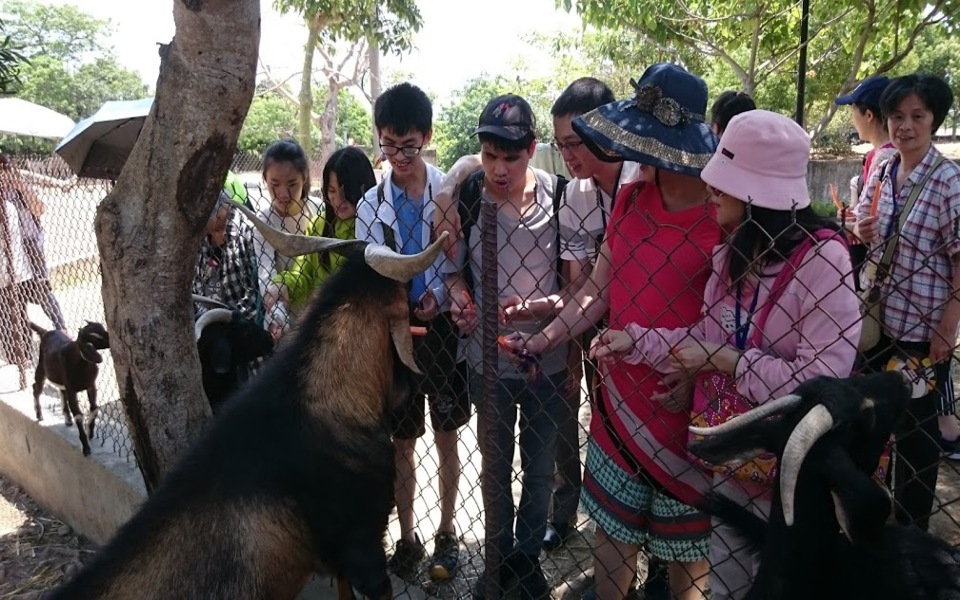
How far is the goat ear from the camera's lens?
4491 mm

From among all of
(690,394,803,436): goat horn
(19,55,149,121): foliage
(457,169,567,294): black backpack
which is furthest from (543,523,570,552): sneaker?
(19,55,149,121): foliage

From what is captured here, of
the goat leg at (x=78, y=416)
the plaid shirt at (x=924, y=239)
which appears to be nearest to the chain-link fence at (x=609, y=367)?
the plaid shirt at (x=924, y=239)

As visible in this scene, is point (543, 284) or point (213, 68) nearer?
point (213, 68)

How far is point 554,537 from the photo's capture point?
3.64 meters

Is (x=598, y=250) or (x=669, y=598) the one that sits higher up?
(x=598, y=250)

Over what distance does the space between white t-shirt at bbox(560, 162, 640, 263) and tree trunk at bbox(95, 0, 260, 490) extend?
4.51 feet

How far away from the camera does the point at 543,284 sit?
9.47 ft

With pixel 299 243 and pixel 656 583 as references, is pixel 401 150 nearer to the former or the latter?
pixel 299 243

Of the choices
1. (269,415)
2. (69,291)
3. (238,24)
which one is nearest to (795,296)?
(269,415)

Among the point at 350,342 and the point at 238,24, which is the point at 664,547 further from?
the point at 238,24

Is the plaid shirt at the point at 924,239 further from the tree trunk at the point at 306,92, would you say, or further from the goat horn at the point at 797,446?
the tree trunk at the point at 306,92

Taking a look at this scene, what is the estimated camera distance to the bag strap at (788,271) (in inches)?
71.0

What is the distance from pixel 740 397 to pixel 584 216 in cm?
109

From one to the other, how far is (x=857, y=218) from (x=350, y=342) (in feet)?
9.53
